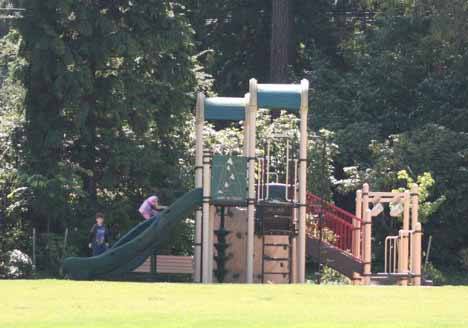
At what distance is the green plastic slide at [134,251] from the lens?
25.0 metres

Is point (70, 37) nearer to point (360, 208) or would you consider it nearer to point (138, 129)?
point (138, 129)

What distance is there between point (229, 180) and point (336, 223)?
9.29 feet

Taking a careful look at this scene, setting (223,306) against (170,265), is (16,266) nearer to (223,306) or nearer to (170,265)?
(170,265)

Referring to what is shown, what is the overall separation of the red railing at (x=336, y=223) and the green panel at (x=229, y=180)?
59.0 inches

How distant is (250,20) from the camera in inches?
1718

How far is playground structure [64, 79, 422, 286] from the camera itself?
25.5m

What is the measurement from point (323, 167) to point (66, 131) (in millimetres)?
7557

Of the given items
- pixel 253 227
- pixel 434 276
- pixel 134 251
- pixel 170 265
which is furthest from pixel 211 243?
pixel 434 276

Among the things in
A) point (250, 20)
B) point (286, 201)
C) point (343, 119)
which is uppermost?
point (250, 20)

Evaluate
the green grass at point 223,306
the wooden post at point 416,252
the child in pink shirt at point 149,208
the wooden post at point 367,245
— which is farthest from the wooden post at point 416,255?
the child in pink shirt at point 149,208

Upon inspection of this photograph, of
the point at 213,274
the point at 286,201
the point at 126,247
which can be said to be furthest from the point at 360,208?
the point at 126,247

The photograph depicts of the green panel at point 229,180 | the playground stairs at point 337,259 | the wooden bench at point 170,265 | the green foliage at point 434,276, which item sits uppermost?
the green panel at point 229,180

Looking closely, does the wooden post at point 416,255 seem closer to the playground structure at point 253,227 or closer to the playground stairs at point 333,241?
the playground structure at point 253,227

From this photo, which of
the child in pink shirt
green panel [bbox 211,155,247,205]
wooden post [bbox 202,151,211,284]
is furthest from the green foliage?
wooden post [bbox 202,151,211,284]
